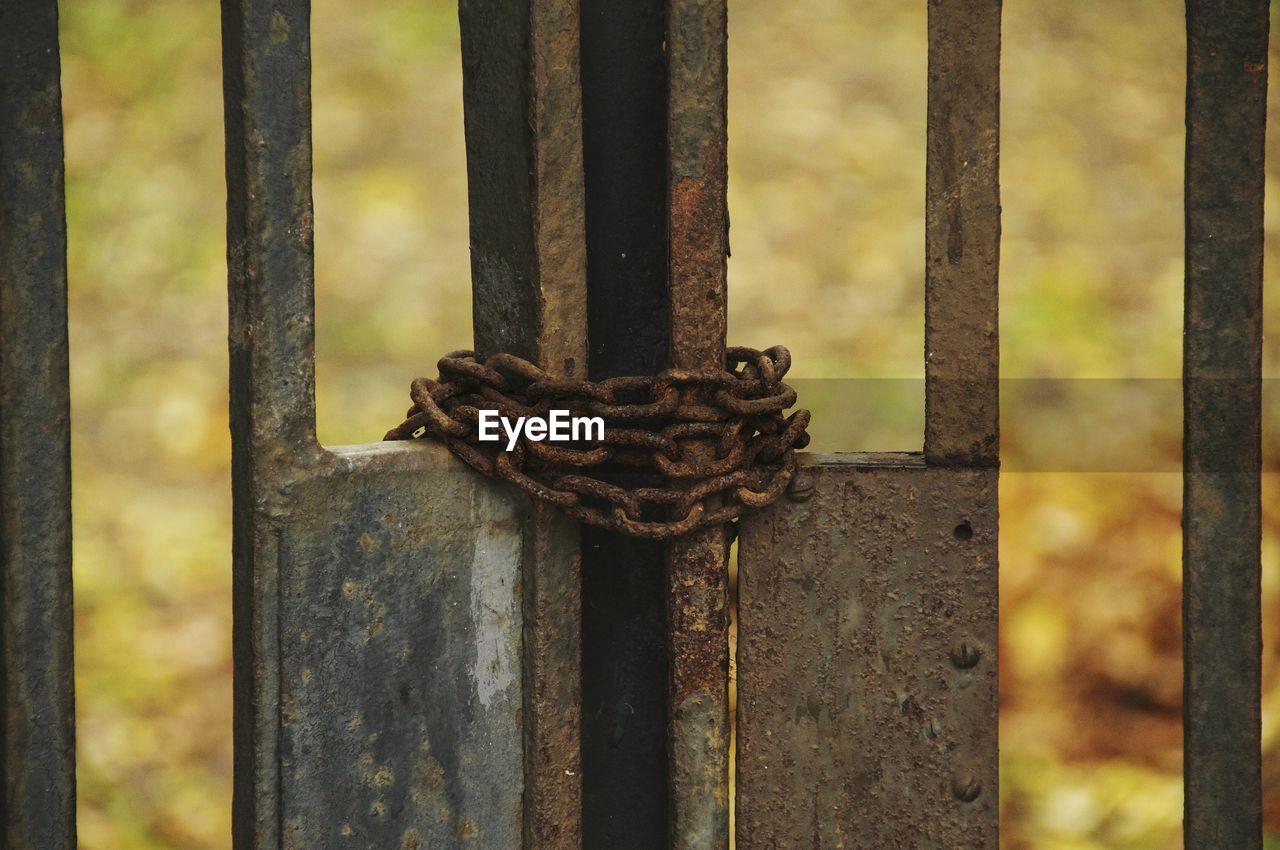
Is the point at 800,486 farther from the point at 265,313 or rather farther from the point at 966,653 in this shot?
the point at 265,313

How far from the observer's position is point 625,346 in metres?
1.38

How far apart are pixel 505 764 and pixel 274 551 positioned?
328mm

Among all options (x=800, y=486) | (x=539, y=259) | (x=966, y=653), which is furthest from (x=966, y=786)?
Answer: (x=539, y=259)

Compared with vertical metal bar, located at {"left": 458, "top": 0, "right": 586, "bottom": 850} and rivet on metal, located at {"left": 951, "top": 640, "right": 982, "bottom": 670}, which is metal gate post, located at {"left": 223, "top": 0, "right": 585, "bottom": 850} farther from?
rivet on metal, located at {"left": 951, "top": 640, "right": 982, "bottom": 670}

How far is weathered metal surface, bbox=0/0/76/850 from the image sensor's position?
120 centimetres

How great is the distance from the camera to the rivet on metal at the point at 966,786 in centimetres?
134

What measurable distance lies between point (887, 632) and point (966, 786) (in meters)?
0.18

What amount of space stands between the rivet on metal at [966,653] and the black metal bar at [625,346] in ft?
0.97

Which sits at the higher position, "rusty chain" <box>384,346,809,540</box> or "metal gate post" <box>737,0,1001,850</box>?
"rusty chain" <box>384,346,809,540</box>

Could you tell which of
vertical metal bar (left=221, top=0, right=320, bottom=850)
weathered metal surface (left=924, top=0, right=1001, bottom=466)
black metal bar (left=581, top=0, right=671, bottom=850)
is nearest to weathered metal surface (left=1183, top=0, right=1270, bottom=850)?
weathered metal surface (left=924, top=0, right=1001, bottom=466)

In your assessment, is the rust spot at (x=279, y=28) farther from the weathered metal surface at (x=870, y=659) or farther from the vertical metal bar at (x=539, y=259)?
the weathered metal surface at (x=870, y=659)

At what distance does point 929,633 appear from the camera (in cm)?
134

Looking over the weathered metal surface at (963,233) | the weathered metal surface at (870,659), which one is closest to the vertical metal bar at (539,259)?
the weathered metal surface at (870,659)

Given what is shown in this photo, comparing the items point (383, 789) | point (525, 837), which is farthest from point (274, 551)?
point (525, 837)
